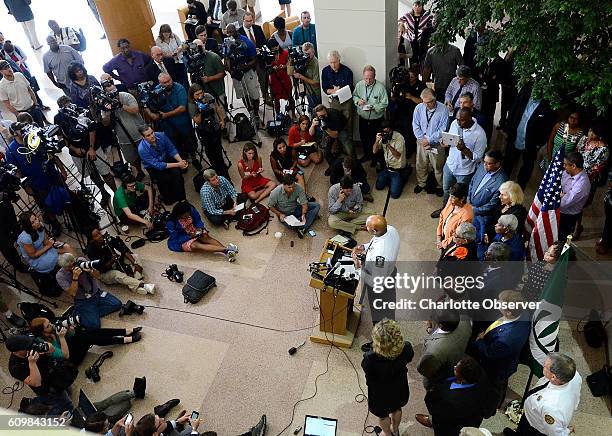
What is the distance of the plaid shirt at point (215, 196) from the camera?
6273mm

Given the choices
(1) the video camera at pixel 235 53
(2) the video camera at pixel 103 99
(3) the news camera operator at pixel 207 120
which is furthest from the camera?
(1) the video camera at pixel 235 53

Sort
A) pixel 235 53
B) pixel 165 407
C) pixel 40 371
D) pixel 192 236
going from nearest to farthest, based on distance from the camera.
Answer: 1. pixel 40 371
2. pixel 165 407
3. pixel 192 236
4. pixel 235 53

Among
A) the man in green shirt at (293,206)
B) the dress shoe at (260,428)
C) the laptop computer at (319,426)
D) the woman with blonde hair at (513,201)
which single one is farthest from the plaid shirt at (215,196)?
the woman with blonde hair at (513,201)

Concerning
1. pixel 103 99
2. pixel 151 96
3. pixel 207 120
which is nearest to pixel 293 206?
pixel 207 120

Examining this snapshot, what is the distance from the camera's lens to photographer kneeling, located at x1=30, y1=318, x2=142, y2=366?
4586 mm

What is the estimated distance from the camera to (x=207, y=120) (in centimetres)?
677

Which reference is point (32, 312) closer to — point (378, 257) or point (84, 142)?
point (84, 142)

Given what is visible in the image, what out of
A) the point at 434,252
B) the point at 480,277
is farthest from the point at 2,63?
the point at 480,277

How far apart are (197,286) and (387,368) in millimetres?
2658

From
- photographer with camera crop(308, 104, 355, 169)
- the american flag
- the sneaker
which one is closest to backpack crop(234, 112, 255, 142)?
photographer with camera crop(308, 104, 355, 169)

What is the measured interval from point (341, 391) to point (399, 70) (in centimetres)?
382

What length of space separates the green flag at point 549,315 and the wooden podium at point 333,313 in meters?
1.48

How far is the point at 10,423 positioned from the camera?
186cm

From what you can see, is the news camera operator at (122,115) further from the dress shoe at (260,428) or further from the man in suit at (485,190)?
the man in suit at (485,190)
